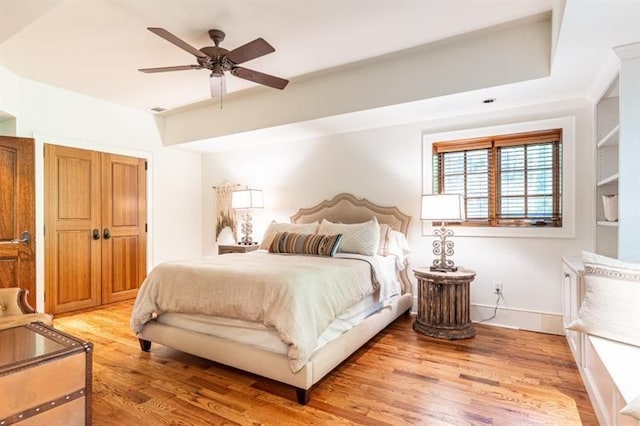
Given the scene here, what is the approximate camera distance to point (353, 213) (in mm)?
4348

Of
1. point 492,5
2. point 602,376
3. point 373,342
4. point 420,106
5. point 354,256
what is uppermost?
point 492,5

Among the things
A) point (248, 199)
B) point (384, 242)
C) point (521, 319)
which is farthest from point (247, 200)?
point (521, 319)

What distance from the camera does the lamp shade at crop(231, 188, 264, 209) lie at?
4.89 m

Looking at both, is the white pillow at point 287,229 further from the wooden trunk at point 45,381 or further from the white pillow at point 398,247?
the wooden trunk at point 45,381

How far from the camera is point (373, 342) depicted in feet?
10.3

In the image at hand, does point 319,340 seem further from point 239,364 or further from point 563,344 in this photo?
point 563,344

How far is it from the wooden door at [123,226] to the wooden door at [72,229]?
0.11 m

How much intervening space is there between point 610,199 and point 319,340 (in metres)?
2.44

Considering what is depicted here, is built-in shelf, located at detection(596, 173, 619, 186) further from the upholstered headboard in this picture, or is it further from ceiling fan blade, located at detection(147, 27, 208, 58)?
ceiling fan blade, located at detection(147, 27, 208, 58)

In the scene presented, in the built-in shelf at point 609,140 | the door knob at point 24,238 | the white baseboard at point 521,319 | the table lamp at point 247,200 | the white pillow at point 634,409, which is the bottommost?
the white baseboard at point 521,319

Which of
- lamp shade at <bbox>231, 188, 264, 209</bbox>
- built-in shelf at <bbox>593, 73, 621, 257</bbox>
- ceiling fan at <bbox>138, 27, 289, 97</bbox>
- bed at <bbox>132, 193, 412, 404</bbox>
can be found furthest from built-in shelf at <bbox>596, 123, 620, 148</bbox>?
lamp shade at <bbox>231, 188, 264, 209</bbox>

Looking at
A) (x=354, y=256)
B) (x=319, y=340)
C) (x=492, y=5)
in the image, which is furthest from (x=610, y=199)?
(x=319, y=340)

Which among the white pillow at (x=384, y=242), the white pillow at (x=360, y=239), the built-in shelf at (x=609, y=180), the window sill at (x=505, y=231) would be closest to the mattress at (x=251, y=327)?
the white pillow at (x=360, y=239)

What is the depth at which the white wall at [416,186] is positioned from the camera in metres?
3.29
